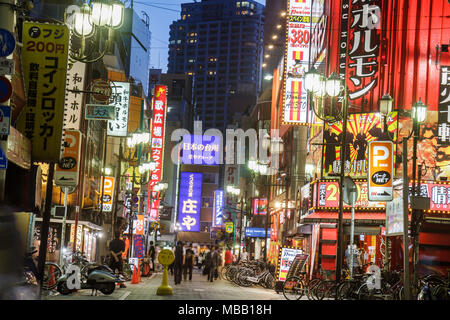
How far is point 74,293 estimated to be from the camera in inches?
791

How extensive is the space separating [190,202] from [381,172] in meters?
58.5

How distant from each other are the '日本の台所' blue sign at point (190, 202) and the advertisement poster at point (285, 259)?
49.7 m

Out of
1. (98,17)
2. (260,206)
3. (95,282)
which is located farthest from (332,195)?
(260,206)

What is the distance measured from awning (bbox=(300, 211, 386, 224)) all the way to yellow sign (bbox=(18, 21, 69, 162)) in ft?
58.5

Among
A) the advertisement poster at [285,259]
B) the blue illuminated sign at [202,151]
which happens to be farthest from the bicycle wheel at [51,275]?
the blue illuminated sign at [202,151]

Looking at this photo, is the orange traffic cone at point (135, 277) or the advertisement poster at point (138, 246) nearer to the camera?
the orange traffic cone at point (135, 277)

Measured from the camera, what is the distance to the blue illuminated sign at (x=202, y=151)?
79425mm

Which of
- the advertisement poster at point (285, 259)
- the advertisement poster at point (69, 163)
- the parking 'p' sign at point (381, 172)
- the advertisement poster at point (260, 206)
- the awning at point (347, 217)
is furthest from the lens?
the advertisement poster at point (260, 206)

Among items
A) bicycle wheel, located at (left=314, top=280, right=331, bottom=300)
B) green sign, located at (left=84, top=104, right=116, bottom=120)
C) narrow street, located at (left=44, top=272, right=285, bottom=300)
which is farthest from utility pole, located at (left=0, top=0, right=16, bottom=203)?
bicycle wheel, located at (left=314, top=280, right=331, bottom=300)

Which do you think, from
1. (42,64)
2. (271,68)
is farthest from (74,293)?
(271,68)

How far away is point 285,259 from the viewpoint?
27.0 m

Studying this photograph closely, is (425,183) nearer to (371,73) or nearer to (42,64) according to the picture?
(371,73)

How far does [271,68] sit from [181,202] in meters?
21.4

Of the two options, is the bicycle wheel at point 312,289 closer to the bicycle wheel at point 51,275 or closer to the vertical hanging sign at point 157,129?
the bicycle wheel at point 51,275
